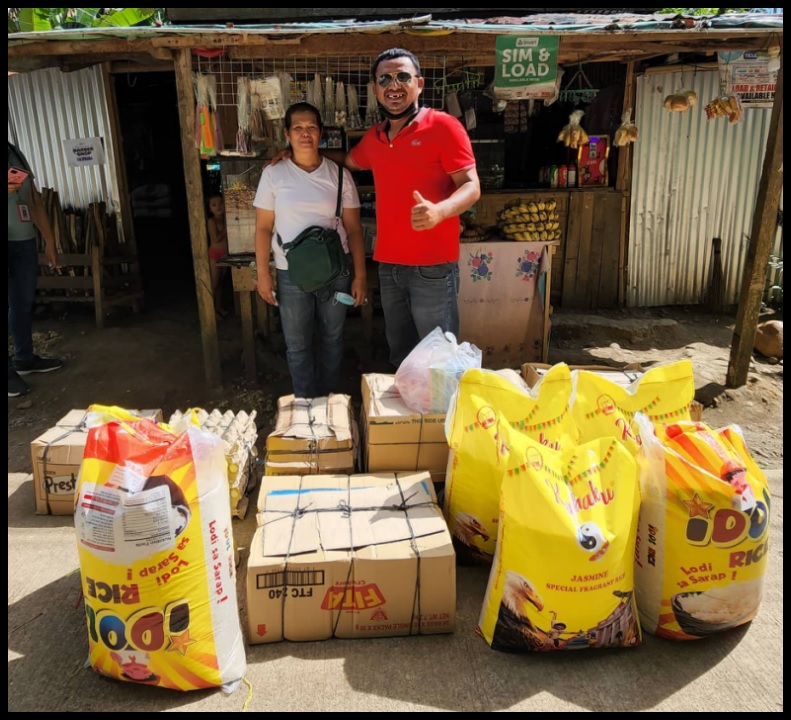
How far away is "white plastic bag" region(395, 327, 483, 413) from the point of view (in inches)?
128

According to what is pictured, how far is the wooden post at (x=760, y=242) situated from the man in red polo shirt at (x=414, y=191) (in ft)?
8.13

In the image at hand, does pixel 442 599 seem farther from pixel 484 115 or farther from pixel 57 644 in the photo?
pixel 484 115

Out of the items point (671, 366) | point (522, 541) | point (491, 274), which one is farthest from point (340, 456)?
point (491, 274)

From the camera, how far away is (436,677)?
2254mm

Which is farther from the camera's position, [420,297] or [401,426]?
[420,297]

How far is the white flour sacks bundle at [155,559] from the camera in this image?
2049mm

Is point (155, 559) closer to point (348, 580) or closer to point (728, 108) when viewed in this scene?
point (348, 580)

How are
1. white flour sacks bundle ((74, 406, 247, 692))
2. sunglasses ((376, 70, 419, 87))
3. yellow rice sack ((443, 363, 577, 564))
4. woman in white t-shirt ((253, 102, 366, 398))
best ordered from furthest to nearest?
woman in white t-shirt ((253, 102, 366, 398)), sunglasses ((376, 70, 419, 87)), yellow rice sack ((443, 363, 577, 564)), white flour sacks bundle ((74, 406, 247, 692))

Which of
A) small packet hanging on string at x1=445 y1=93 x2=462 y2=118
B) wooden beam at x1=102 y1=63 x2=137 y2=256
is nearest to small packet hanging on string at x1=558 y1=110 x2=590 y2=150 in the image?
small packet hanging on string at x1=445 y1=93 x2=462 y2=118

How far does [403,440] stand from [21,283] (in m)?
3.75

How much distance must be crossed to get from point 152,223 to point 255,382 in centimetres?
623

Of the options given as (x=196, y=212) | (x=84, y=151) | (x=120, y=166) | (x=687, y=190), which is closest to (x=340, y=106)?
A: (x=196, y=212)

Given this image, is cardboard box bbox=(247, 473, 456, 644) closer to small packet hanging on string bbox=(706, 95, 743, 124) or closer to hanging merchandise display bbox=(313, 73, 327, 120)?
hanging merchandise display bbox=(313, 73, 327, 120)

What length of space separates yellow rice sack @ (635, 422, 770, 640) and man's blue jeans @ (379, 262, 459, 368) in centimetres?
176
